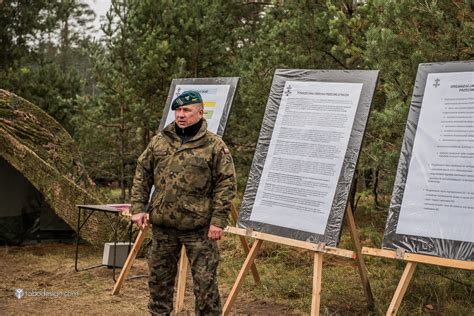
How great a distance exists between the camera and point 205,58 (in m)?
9.85

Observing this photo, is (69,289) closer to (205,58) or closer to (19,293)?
(19,293)

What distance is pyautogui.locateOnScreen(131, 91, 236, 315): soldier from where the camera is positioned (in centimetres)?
390

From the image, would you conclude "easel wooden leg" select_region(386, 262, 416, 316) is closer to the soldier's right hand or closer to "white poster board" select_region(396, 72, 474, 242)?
"white poster board" select_region(396, 72, 474, 242)

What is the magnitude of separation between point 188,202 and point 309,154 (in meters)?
1.09

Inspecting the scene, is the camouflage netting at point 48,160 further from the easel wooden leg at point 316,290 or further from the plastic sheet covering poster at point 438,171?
the plastic sheet covering poster at point 438,171

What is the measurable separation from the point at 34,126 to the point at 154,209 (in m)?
4.08

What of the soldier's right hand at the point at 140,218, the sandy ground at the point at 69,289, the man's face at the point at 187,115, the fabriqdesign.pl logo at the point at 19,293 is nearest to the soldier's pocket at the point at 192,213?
the soldier's right hand at the point at 140,218

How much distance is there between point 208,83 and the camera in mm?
5754

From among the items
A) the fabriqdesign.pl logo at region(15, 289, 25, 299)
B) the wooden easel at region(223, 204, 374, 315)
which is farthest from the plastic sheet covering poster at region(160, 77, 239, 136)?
the fabriqdesign.pl logo at region(15, 289, 25, 299)

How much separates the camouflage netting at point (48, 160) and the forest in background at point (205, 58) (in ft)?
5.80

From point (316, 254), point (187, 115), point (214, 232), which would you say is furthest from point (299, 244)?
point (187, 115)

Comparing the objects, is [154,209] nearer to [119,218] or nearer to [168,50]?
[119,218]

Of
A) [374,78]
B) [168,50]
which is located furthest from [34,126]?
[374,78]

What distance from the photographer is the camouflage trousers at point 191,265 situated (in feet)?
13.0
